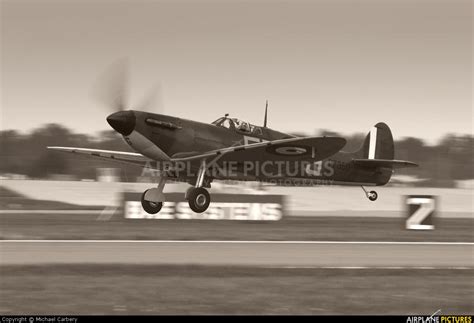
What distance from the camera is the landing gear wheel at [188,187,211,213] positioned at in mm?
9625

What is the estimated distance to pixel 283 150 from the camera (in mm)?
10367

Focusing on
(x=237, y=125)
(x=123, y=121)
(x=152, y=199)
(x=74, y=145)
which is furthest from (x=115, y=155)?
(x=74, y=145)

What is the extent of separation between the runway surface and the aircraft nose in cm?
1775

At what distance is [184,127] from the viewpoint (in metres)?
11.7

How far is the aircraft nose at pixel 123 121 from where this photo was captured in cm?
1043

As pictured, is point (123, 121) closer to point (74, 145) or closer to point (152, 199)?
point (152, 199)

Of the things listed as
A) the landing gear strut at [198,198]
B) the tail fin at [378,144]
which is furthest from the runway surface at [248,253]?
the landing gear strut at [198,198]

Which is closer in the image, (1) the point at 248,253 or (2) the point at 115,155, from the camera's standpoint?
(2) the point at 115,155

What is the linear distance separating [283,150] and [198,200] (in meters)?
1.78

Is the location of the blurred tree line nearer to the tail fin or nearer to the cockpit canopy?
the tail fin

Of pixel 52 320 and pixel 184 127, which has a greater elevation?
pixel 184 127

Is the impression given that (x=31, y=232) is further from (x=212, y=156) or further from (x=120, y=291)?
(x=212, y=156)

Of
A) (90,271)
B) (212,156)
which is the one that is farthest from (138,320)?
(90,271)

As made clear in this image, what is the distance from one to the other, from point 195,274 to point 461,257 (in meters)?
17.3
